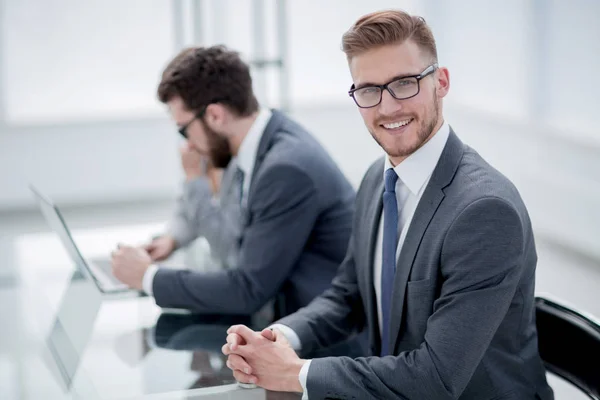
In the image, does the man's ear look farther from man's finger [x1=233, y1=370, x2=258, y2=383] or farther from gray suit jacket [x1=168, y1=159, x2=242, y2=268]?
man's finger [x1=233, y1=370, x2=258, y2=383]

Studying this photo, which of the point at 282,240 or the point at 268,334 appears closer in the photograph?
the point at 268,334

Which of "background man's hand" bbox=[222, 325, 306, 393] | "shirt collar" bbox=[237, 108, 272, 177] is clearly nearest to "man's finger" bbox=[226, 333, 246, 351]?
"background man's hand" bbox=[222, 325, 306, 393]

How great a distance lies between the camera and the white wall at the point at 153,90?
544 centimetres

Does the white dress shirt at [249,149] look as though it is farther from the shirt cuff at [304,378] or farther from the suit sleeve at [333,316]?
the shirt cuff at [304,378]

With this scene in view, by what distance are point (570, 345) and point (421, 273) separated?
361mm

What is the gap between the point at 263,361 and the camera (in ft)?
5.36

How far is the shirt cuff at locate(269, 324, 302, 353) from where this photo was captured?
179 cm

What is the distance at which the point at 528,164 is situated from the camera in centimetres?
555

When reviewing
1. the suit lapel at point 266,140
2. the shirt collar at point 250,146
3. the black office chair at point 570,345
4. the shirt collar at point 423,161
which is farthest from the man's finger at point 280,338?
the shirt collar at point 250,146

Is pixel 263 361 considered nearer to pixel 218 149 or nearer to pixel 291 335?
pixel 291 335

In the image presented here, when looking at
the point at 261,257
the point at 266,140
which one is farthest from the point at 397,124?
the point at 266,140

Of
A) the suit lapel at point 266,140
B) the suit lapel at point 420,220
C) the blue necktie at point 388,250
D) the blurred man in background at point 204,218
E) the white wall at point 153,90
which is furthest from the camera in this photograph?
the white wall at point 153,90

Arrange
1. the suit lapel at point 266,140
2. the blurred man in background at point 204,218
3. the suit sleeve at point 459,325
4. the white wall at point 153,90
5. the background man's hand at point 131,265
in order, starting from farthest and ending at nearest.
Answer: the white wall at point 153,90
the blurred man in background at point 204,218
the suit lapel at point 266,140
the background man's hand at point 131,265
the suit sleeve at point 459,325

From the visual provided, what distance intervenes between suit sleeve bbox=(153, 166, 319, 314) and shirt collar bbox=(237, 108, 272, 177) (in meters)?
0.17
